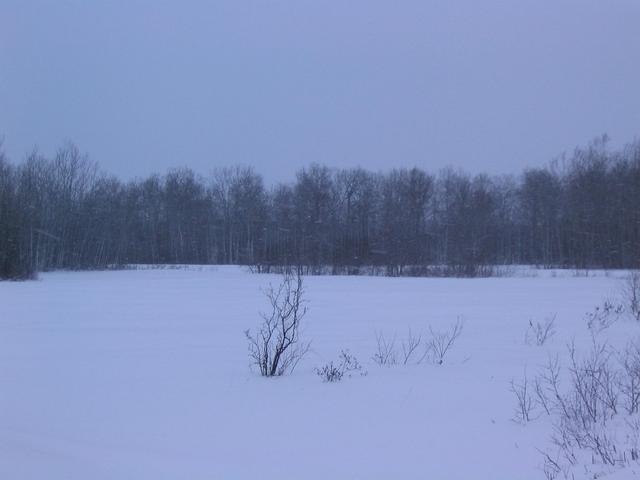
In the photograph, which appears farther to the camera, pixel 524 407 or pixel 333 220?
pixel 333 220

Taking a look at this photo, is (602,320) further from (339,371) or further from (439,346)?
(339,371)

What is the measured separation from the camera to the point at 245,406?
8.16 m

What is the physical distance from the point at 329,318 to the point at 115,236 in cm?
4764

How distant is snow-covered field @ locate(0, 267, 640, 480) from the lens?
5.95m

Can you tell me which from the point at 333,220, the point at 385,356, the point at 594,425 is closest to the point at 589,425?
the point at 594,425

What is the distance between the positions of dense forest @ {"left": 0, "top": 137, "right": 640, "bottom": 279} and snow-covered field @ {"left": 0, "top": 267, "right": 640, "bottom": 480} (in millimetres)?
29129

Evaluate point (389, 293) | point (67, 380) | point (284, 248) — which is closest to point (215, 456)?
point (67, 380)

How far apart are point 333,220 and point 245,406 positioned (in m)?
63.0

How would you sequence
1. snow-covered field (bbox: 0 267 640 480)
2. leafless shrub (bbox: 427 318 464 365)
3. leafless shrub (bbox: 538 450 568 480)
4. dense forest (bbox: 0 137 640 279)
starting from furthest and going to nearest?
dense forest (bbox: 0 137 640 279)
leafless shrub (bbox: 427 318 464 365)
snow-covered field (bbox: 0 267 640 480)
leafless shrub (bbox: 538 450 568 480)

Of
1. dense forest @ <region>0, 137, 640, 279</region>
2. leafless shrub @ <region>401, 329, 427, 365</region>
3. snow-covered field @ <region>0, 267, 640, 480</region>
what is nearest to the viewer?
snow-covered field @ <region>0, 267, 640, 480</region>

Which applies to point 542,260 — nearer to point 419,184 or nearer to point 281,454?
point 419,184

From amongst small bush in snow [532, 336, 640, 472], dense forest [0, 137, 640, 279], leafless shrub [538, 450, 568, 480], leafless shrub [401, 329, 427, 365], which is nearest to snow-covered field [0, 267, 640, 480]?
leafless shrub [538, 450, 568, 480]

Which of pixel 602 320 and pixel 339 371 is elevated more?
pixel 602 320

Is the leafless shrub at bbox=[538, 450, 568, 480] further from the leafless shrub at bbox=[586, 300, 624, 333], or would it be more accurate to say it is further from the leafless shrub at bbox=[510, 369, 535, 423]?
the leafless shrub at bbox=[586, 300, 624, 333]
